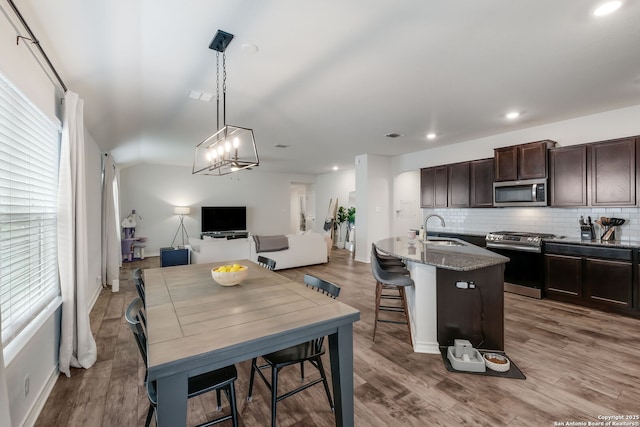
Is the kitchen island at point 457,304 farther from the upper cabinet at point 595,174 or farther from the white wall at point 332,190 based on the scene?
the white wall at point 332,190

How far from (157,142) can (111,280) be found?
2.63m

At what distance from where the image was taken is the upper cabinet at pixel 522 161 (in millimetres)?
4262

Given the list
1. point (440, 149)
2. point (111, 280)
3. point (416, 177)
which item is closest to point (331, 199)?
point (416, 177)

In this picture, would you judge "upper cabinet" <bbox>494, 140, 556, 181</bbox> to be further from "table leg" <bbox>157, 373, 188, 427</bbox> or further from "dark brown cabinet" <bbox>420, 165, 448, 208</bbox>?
"table leg" <bbox>157, 373, 188, 427</bbox>

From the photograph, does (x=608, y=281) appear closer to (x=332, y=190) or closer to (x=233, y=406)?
(x=233, y=406)

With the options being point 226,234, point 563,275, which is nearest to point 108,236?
point 226,234

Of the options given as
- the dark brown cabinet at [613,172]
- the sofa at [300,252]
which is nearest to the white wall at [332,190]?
the sofa at [300,252]

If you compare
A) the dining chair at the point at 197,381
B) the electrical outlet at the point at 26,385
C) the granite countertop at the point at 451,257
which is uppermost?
the granite countertop at the point at 451,257

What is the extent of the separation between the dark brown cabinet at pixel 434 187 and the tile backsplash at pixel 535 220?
0.97ft

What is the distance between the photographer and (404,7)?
1.85 meters

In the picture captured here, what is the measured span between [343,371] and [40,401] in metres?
2.16

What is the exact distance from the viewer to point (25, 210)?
1.96 m

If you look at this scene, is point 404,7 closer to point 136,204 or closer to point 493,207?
point 493,207

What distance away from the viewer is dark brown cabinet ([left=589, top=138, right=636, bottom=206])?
3.56m
